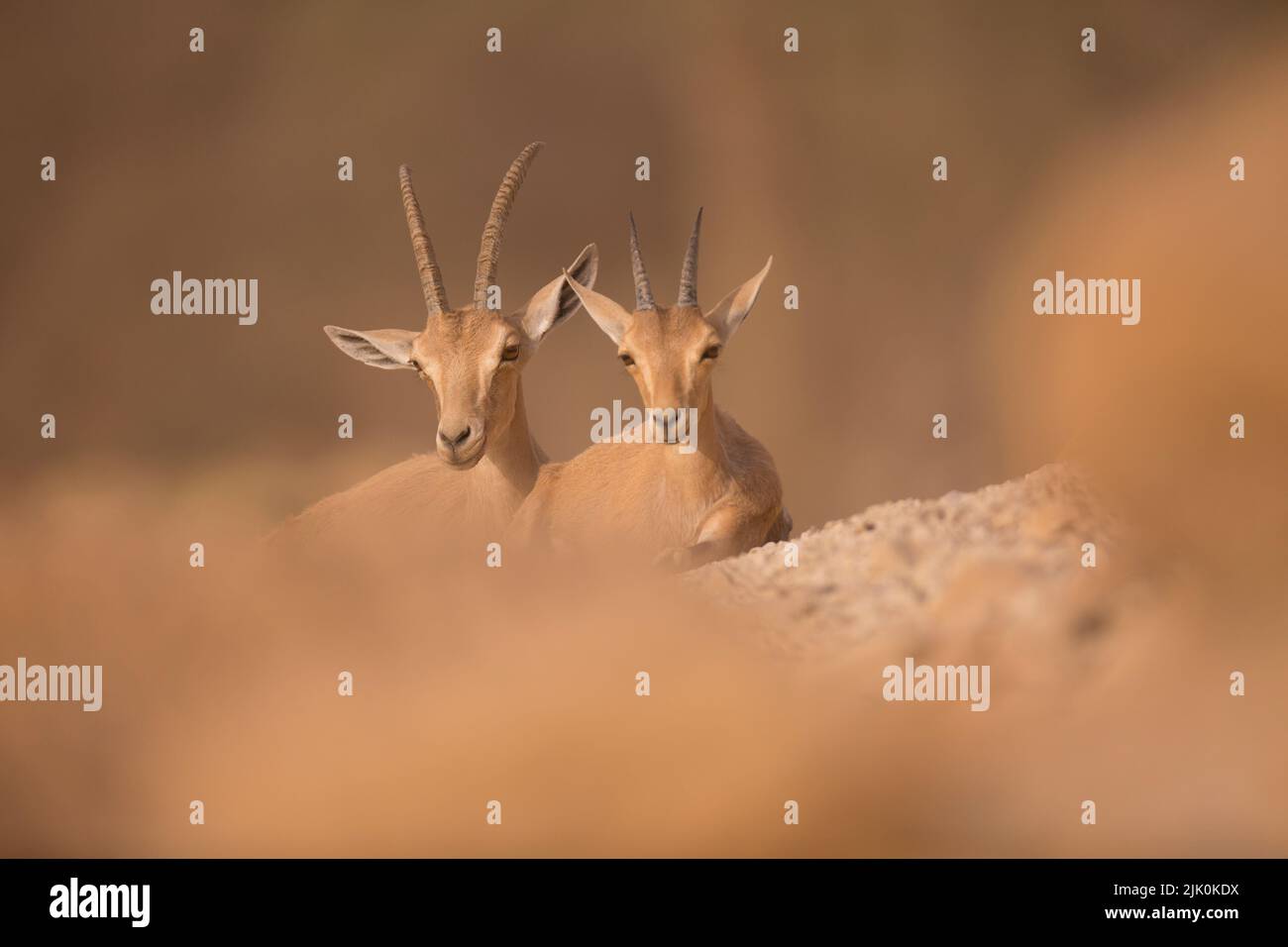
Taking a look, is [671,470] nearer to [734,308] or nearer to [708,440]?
[708,440]

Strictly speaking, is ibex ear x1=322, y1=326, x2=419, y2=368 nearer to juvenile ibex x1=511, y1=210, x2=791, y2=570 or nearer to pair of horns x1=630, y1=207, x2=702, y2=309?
juvenile ibex x1=511, y1=210, x2=791, y2=570

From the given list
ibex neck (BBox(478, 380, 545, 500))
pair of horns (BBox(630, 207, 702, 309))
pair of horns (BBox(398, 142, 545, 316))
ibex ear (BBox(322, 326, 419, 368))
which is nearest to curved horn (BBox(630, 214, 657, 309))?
pair of horns (BBox(630, 207, 702, 309))

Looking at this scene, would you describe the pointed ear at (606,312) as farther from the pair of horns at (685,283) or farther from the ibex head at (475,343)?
the ibex head at (475,343)

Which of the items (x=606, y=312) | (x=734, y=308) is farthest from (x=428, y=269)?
(x=734, y=308)

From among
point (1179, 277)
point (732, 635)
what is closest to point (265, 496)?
point (732, 635)

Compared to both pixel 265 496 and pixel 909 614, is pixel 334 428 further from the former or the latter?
pixel 909 614

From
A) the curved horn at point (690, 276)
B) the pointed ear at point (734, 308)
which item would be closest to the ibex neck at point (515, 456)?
the curved horn at point (690, 276)
